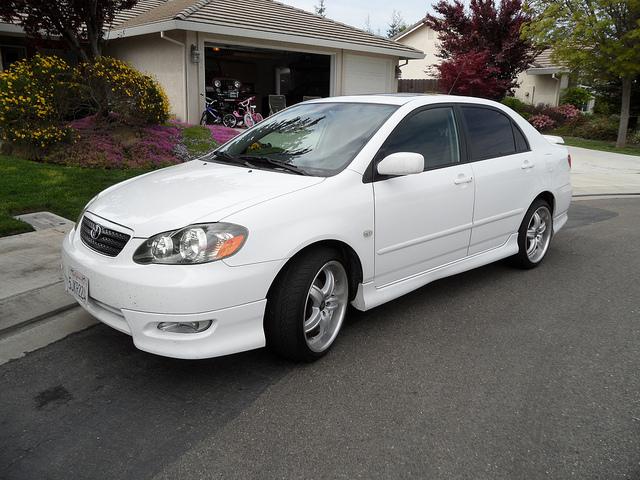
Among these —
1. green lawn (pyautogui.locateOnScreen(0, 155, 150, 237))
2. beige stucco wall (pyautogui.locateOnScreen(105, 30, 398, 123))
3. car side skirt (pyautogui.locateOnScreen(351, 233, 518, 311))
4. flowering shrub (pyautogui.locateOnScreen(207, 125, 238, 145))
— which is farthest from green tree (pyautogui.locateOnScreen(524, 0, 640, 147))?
green lawn (pyautogui.locateOnScreen(0, 155, 150, 237))

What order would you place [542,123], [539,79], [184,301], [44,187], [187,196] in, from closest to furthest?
[184,301] → [187,196] → [44,187] → [542,123] → [539,79]

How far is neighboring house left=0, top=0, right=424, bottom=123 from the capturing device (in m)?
13.3

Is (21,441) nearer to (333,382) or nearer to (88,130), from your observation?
(333,382)

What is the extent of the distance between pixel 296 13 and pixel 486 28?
968 centimetres

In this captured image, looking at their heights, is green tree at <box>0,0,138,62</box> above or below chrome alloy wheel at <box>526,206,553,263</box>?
above

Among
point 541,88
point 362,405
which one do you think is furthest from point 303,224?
point 541,88

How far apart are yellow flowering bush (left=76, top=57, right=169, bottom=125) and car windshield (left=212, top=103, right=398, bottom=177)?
5919 mm

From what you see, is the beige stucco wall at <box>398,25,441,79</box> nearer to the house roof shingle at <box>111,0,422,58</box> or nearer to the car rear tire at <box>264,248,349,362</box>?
the house roof shingle at <box>111,0,422,58</box>

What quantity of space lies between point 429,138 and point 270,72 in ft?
69.3

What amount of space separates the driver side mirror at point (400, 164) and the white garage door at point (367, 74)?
13443mm

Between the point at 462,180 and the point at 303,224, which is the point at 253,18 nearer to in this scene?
the point at 462,180

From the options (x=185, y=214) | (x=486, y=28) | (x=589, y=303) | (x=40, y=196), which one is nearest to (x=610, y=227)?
(x=589, y=303)

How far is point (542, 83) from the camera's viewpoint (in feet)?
96.0

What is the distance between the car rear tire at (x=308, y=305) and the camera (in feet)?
10.4
